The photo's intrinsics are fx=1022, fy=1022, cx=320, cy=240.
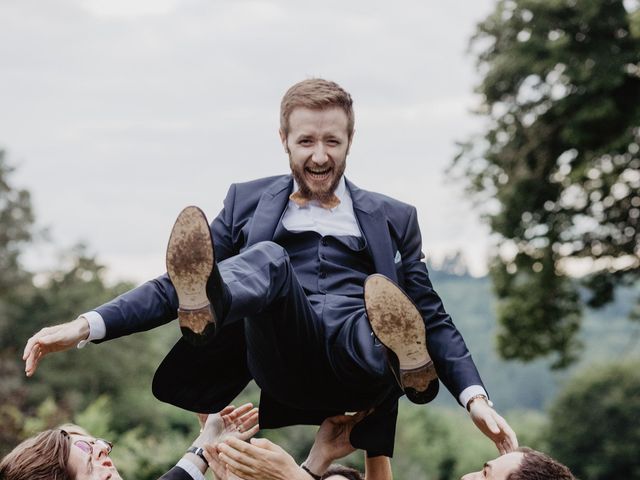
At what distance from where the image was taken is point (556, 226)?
16.7 metres

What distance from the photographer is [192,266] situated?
3.39 meters

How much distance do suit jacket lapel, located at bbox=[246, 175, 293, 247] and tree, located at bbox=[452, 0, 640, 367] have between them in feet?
37.0

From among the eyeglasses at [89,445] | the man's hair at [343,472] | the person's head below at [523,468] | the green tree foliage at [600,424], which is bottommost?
the green tree foliage at [600,424]

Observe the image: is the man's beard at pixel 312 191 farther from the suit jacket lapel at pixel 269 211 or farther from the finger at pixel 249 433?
the finger at pixel 249 433

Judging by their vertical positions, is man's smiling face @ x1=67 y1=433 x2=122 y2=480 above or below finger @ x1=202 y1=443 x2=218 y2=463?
above

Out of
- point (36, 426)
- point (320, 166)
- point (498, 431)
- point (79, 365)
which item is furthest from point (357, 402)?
point (79, 365)

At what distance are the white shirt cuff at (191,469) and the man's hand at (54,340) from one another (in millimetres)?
1321

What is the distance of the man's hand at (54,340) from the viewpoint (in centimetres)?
335

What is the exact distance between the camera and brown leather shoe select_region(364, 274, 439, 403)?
3.61 metres

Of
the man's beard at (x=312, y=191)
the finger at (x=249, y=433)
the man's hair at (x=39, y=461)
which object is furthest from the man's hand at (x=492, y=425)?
the man's hair at (x=39, y=461)

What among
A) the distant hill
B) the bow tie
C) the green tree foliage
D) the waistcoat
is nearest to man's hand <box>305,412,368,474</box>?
the waistcoat

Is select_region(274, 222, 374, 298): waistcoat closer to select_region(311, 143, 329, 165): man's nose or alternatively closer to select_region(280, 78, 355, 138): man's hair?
select_region(311, 143, 329, 165): man's nose

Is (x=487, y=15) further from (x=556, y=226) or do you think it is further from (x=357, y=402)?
(x=357, y=402)

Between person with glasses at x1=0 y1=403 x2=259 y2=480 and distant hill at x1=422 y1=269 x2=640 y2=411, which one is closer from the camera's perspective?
person with glasses at x1=0 y1=403 x2=259 y2=480
